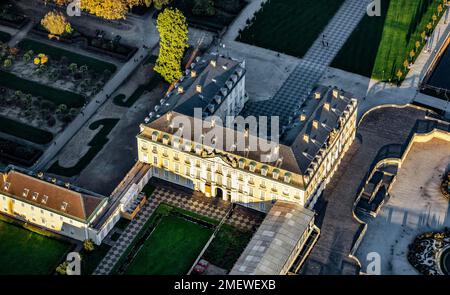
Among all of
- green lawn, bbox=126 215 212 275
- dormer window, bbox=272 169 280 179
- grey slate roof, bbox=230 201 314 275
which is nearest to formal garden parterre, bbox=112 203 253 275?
green lawn, bbox=126 215 212 275

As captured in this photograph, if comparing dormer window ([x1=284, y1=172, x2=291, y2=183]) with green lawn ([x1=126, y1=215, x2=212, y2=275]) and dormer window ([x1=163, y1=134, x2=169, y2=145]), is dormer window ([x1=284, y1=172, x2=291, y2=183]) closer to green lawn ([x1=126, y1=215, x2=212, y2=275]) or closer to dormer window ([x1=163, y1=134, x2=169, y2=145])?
green lawn ([x1=126, y1=215, x2=212, y2=275])

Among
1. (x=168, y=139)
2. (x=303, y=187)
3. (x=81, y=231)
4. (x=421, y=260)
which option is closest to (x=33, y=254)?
(x=81, y=231)

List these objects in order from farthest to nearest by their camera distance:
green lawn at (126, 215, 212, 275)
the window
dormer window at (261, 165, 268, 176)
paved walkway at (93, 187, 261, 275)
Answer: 1. paved walkway at (93, 187, 261, 275)
2. the window
3. dormer window at (261, 165, 268, 176)
4. green lawn at (126, 215, 212, 275)

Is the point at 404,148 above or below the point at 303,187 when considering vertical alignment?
above

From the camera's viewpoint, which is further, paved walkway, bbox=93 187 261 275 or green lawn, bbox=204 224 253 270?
paved walkway, bbox=93 187 261 275

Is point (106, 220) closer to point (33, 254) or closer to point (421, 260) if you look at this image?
point (33, 254)
